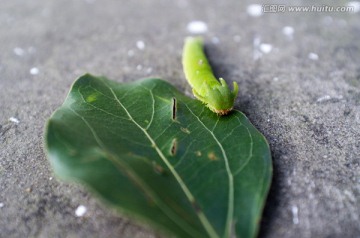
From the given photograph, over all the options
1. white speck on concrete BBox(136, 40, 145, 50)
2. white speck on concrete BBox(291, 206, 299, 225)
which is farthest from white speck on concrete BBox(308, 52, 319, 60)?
white speck on concrete BBox(291, 206, 299, 225)

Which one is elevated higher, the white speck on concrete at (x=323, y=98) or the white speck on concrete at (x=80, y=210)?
the white speck on concrete at (x=80, y=210)

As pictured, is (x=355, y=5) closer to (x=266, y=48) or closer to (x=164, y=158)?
(x=266, y=48)

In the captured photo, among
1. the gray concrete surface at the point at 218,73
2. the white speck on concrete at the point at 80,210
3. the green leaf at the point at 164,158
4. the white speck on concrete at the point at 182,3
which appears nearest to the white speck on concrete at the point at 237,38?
the gray concrete surface at the point at 218,73

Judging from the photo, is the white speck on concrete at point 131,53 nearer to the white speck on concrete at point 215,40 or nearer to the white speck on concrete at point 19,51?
the white speck on concrete at point 215,40

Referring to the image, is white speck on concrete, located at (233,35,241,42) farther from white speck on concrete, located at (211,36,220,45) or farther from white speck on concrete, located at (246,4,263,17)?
white speck on concrete, located at (246,4,263,17)

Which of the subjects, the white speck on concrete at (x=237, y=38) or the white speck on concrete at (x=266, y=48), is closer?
the white speck on concrete at (x=266, y=48)

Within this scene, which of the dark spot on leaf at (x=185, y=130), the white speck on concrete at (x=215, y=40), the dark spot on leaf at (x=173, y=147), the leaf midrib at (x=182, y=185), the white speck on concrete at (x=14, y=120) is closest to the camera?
the leaf midrib at (x=182, y=185)

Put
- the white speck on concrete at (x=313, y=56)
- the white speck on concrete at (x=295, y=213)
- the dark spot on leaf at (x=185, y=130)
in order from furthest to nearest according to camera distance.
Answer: the white speck on concrete at (x=313, y=56), the dark spot on leaf at (x=185, y=130), the white speck on concrete at (x=295, y=213)

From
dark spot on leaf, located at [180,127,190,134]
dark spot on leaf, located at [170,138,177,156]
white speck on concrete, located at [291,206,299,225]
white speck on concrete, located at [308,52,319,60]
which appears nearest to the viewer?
white speck on concrete, located at [291,206,299,225]
